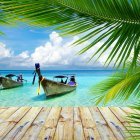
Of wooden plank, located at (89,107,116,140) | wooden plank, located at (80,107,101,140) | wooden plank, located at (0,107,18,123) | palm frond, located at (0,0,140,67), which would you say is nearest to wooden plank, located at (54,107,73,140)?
wooden plank, located at (80,107,101,140)

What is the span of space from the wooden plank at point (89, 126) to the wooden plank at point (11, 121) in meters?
0.78

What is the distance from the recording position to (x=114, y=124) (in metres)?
3.45

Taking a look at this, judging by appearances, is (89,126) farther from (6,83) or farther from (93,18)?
(6,83)

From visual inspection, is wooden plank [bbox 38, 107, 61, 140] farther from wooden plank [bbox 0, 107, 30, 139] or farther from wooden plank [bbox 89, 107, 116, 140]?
wooden plank [bbox 89, 107, 116, 140]

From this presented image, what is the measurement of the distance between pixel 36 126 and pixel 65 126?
1.03ft

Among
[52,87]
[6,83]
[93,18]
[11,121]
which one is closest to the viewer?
[93,18]

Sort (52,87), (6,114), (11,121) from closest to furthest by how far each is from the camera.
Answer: (11,121) → (6,114) → (52,87)

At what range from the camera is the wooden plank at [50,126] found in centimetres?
295

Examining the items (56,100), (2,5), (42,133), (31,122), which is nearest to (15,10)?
(2,5)

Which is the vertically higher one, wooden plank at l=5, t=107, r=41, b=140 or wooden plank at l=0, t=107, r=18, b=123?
wooden plank at l=5, t=107, r=41, b=140

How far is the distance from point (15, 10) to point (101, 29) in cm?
16

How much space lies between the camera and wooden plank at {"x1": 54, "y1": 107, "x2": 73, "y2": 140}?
295 centimetres

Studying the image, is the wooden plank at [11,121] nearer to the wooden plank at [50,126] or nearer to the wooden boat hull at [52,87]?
the wooden plank at [50,126]

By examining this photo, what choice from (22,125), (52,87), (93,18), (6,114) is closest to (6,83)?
(52,87)
